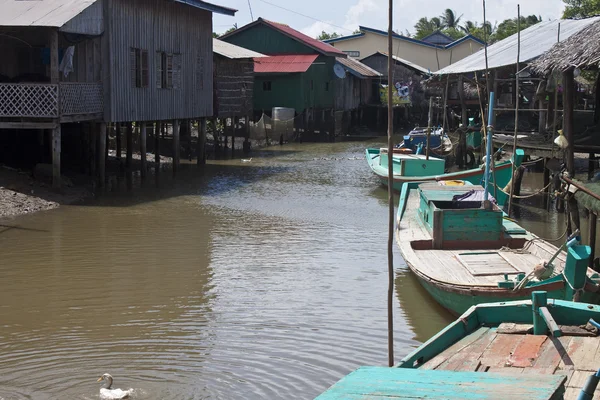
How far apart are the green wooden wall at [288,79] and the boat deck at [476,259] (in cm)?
2749

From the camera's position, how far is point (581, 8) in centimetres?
4003

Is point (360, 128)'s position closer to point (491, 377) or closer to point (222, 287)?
point (222, 287)

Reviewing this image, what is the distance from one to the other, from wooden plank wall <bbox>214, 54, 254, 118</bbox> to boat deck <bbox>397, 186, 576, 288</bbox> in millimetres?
19302

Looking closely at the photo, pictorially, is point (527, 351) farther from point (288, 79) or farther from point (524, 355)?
point (288, 79)

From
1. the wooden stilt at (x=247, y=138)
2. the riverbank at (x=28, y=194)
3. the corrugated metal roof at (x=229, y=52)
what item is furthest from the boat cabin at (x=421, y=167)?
the wooden stilt at (x=247, y=138)

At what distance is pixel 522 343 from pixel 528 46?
16069mm

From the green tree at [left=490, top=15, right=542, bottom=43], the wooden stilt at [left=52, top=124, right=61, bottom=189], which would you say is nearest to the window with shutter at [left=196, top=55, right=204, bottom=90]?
the wooden stilt at [left=52, top=124, right=61, bottom=189]

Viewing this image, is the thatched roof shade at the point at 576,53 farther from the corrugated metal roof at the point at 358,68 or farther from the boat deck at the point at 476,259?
the corrugated metal roof at the point at 358,68

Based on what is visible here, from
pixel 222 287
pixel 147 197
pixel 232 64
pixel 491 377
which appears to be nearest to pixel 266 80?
pixel 232 64

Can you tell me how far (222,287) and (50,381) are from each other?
3.93 metres

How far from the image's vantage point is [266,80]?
3988 cm

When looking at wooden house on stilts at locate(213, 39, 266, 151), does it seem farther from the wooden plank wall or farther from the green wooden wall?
the green wooden wall

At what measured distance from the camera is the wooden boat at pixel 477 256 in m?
9.00

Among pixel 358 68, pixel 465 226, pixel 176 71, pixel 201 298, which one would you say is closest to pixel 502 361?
pixel 465 226
